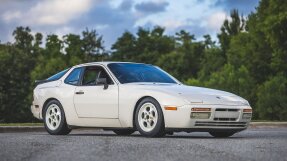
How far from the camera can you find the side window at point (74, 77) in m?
13.7

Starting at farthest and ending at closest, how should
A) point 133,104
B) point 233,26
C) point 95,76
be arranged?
point 233,26 → point 95,76 → point 133,104

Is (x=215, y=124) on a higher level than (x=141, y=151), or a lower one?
higher

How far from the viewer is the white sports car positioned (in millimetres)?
11703

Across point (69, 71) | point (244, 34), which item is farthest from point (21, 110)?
point (69, 71)

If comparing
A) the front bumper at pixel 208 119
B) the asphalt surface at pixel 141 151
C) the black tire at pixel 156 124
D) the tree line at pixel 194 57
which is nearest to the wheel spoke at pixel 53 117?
the black tire at pixel 156 124

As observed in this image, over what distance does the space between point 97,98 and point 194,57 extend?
228 feet

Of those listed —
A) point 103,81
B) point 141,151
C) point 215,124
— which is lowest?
point 141,151

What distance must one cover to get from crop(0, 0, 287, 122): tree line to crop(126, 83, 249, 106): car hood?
33.9 m

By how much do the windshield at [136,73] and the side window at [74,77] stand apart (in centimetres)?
77

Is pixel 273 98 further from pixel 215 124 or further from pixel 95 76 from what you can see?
pixel 215 124

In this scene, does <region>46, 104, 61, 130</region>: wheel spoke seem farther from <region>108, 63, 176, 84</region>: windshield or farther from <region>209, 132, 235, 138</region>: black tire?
<region>209, 132, 235, 138</region>: black tire

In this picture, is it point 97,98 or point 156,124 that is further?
point 97,98

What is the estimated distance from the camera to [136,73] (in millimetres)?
13156

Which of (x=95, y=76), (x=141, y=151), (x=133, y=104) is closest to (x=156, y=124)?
(x=133, y=104)
